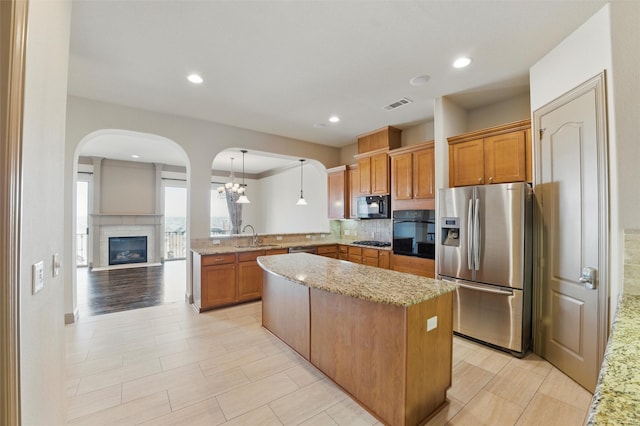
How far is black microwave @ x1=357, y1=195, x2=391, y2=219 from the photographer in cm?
477

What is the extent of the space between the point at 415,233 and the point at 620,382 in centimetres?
330

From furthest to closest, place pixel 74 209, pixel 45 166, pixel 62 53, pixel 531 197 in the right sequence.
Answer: pixel 74 209, pixel 531 197, pixel 62 53, pixel 45 166

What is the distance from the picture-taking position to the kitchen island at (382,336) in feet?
5.68

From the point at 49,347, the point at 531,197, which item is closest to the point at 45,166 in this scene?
the point at 49,347

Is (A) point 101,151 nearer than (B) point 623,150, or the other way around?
(B) point 623,150

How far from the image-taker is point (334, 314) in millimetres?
2223

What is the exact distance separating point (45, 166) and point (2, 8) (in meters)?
0.67

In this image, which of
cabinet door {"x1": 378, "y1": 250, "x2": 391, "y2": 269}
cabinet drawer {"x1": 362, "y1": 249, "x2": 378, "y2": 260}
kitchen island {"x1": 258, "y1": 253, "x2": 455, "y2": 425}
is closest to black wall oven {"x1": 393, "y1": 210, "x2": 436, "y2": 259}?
cabinet door {"x1": 378, "y1": 250, "x2": 391, "y2": 269}

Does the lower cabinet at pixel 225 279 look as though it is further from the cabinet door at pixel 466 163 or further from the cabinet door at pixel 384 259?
the cabinet door at pixel 466 163

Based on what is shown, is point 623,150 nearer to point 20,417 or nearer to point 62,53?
point 20,417

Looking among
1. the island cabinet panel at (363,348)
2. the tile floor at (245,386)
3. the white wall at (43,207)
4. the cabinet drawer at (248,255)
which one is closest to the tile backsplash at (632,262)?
the tile floor at (245,386)

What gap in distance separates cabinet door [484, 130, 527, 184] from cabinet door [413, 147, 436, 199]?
29.7 inches

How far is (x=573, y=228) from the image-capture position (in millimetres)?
2340

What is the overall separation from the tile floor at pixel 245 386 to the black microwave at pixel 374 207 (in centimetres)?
226
